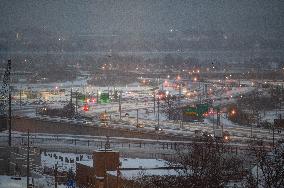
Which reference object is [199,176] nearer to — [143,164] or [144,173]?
[144,173]

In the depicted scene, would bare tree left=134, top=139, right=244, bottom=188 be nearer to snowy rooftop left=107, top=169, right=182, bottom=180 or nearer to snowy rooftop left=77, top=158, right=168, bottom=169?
snowy rooftop left=107, top=169, right=182, bottom=180

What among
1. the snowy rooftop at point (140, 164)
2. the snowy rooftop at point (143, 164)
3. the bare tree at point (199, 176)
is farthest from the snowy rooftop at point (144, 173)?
the snowy rooftop at point (143, 164)

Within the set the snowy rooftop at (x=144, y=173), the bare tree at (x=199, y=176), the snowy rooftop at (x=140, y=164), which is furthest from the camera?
the snowy rooftop at (x=140, y=164)

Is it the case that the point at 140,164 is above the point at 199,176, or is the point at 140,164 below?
below

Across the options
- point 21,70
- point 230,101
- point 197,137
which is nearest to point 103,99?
point 197,137

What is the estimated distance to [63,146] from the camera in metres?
27.7

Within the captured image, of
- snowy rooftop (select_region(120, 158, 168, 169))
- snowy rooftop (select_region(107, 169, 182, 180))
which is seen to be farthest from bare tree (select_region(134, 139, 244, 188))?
snowy rooftop (select_region(120, 158, 168, 169))

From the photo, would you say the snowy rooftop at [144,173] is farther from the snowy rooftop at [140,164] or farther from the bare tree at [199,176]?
the snowy rooftop at [140,164]

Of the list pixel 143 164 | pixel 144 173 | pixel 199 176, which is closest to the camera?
pixel 199 176

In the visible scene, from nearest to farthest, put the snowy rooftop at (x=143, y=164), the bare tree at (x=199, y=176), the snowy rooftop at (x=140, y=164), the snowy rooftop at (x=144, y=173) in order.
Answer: the bare tree at (x=199, y=176)
the snowy rooftop at (x=144, y=173)
the snowy rooftop at (x=140, y=164)
the snowy rooftop at (x=143, y=164)

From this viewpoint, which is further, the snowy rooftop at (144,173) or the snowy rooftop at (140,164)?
the snowy rooftop at (140,164)

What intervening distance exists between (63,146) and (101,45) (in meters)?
115

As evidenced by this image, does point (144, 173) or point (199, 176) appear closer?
point (199, 176)

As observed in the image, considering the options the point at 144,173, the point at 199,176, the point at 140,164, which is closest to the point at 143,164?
the point at 140,164
